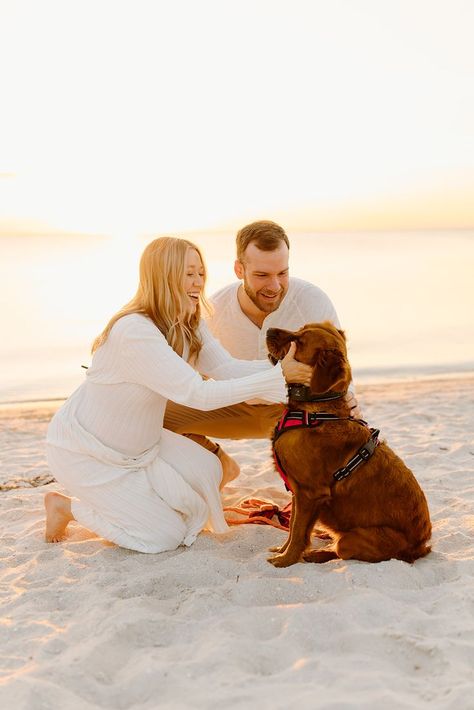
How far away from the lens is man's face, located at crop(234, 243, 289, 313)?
200 inches

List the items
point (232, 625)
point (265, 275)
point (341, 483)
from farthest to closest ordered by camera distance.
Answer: point (265, 275) < point (341, 483) < point (232, 625)

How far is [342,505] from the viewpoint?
380cm

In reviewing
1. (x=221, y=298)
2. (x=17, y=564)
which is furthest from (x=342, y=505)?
(x=221, y=298)

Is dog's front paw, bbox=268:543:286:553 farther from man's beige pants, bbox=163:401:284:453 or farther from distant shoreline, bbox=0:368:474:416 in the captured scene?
distant shoreline, bbox=0:368:474:416

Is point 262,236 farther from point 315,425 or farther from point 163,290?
point 315,425

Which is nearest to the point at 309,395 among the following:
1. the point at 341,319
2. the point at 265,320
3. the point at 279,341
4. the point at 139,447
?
the point at 279,341

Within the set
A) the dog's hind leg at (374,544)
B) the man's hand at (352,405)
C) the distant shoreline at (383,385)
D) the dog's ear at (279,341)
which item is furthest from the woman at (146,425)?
the distant shoreline at (383,385)

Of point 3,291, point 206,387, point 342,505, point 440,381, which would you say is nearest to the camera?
point 342,505

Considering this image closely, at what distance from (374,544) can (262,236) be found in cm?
226

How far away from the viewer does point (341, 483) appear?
378 cm

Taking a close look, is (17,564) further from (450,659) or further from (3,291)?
(3,291)

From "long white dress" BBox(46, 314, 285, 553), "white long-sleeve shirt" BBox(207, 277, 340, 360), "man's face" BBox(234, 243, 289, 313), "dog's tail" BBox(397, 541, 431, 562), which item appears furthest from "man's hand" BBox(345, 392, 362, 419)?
"man's face" BBox(234, 243, 289, 313)

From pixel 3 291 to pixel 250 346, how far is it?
23.3 meters

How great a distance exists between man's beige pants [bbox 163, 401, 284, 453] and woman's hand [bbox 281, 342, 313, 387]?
47.5 inches
